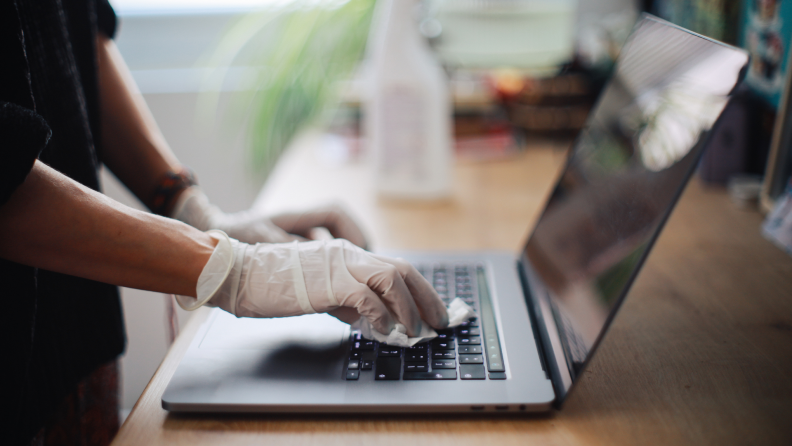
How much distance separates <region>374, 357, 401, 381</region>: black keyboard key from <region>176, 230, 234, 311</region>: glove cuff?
17 centimetres

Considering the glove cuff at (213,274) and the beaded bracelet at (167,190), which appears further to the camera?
the beaded bracelet at (167,190)

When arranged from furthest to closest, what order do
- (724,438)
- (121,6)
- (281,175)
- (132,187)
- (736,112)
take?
1. (121,6)
2. (281,175)
3. (736,112)
4. (132,187)
5. (724,438)

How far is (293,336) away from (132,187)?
44 cm

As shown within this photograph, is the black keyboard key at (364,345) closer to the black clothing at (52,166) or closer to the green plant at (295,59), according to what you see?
the black clothing at (52,166)

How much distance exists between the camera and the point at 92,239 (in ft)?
1.49

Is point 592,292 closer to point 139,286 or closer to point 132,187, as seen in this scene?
point 139,286

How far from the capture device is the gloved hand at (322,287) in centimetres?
51

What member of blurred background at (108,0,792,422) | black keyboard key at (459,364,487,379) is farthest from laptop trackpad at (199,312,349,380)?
blurred background at (108,0,792,422)

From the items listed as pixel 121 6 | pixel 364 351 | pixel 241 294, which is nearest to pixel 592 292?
pixel 364 351

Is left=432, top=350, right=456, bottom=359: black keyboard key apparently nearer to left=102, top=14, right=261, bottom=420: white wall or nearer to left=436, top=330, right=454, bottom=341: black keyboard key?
left=436, top=330, right=454, bottom=341: black keyboard key

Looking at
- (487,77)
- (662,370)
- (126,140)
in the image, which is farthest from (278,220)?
(487,77)

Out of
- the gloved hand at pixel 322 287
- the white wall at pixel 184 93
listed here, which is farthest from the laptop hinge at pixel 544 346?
the white wall at pixel 184 93

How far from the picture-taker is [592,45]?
140 centimetres

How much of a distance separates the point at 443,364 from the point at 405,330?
0.06 metres
